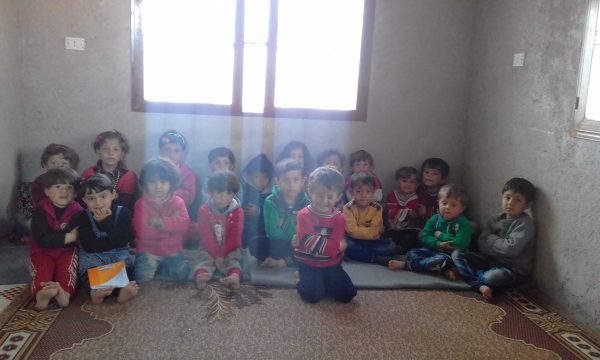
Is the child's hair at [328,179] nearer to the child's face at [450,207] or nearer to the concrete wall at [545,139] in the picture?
the child's face at [450,207]

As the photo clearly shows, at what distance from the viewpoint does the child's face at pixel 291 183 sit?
328 cm

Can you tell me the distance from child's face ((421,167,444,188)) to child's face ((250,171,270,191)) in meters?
1.28

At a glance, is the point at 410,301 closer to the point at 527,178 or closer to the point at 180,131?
the point at 527,178

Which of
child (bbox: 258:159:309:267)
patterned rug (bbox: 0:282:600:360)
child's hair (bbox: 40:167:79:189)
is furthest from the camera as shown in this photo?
child (bbox: 258:159:309:267)

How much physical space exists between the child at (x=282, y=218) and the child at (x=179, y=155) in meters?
0.80

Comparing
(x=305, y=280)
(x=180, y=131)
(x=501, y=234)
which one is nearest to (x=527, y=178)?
(x=501, y=234)

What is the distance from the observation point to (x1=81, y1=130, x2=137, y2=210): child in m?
3.62

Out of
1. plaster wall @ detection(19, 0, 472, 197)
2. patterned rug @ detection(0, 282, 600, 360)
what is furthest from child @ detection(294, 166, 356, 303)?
plaster wall @ detection(19, 0, 472, 197)

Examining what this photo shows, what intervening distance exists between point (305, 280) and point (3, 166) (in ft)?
7.62

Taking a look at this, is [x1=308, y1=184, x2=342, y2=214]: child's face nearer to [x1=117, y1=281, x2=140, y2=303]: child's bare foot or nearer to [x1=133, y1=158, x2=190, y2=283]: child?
[x1=133, y1=158, x2=190, y2=283]: child

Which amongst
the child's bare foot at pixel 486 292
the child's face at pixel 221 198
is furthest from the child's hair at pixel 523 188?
the child's face at pixel 221 198

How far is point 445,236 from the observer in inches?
135

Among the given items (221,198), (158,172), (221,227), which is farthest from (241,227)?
(158,172)

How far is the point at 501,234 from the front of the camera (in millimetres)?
3268
